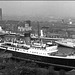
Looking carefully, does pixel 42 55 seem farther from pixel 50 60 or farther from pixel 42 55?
pixel 50 60

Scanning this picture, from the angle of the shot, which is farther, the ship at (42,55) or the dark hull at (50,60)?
the ship at (42,55)

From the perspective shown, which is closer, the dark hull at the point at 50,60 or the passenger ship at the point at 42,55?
the dark hull at the point at 50,60

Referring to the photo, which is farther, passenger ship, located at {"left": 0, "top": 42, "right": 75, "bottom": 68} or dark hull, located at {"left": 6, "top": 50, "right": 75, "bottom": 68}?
passenger ship, located at {"left": 0, "top": 42, "right": 75, "bottom": 68}

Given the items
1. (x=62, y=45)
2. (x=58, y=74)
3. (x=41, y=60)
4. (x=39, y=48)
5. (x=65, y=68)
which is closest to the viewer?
(x=58, y=74)

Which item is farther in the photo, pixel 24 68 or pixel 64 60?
pixel 64 60

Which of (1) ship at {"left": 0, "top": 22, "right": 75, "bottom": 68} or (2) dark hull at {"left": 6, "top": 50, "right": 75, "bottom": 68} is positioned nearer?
(2) dark hull at {"left": 6, "top": 50, "right": 75, "bottom": 68}

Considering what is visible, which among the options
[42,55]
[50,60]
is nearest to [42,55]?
[42,55]

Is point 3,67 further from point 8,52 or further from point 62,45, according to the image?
point 62,45

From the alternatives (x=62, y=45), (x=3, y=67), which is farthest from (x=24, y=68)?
(x=62, y=45)
